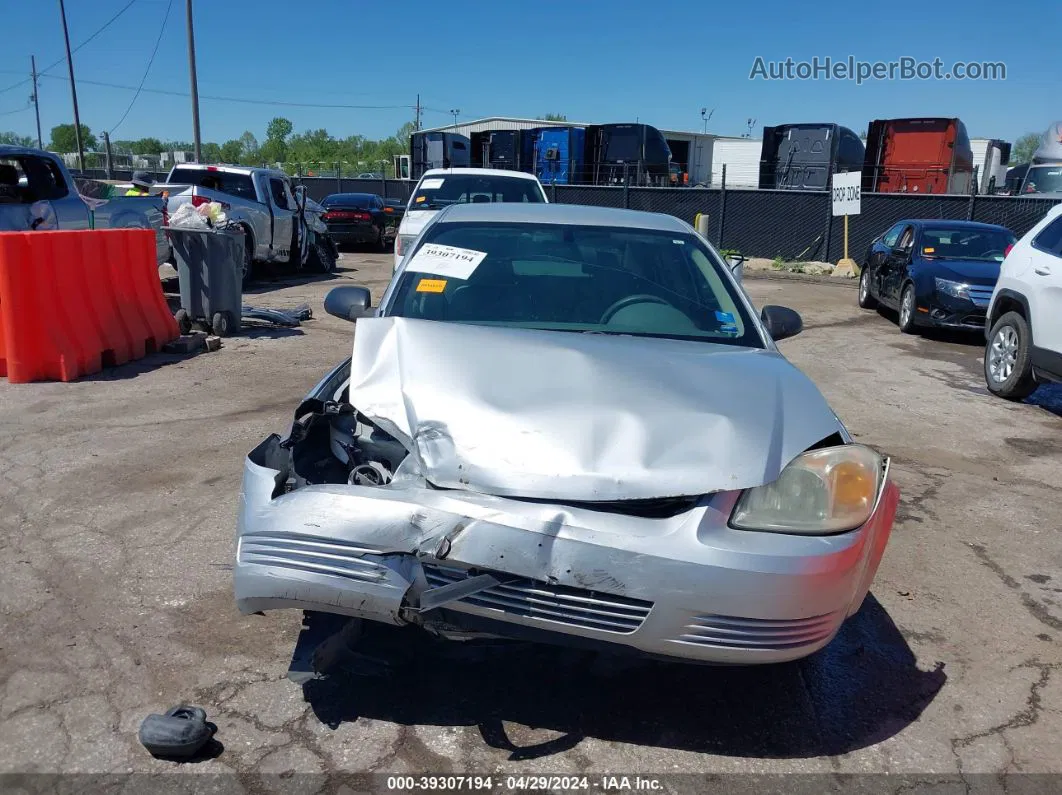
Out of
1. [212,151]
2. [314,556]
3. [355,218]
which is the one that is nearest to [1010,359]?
[314,556]

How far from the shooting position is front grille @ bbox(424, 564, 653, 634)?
97.1 inches

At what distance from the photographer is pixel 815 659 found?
339cm

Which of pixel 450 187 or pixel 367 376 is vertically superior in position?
pixel 450 187

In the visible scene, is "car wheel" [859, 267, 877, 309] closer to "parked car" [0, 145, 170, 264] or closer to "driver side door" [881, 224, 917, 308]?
"driver side door" [881, 224, 917, 308]

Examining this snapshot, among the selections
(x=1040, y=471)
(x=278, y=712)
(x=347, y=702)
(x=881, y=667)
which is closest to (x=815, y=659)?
(x=881, y=667)

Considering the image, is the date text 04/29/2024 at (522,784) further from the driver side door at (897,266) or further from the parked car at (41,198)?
the driver side door at (897,266)

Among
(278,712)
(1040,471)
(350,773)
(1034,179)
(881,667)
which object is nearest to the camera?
(350,773)

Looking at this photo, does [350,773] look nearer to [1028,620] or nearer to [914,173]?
[1028,620]

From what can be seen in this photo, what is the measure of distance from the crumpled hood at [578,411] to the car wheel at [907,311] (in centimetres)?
899

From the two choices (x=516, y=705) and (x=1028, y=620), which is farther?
(x=1028, y=620)

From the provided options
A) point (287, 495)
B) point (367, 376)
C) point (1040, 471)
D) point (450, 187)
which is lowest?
point (1040, 471)

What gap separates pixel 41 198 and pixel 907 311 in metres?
10.4

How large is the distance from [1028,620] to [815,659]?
1.13 m

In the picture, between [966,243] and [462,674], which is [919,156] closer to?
[966,243]
